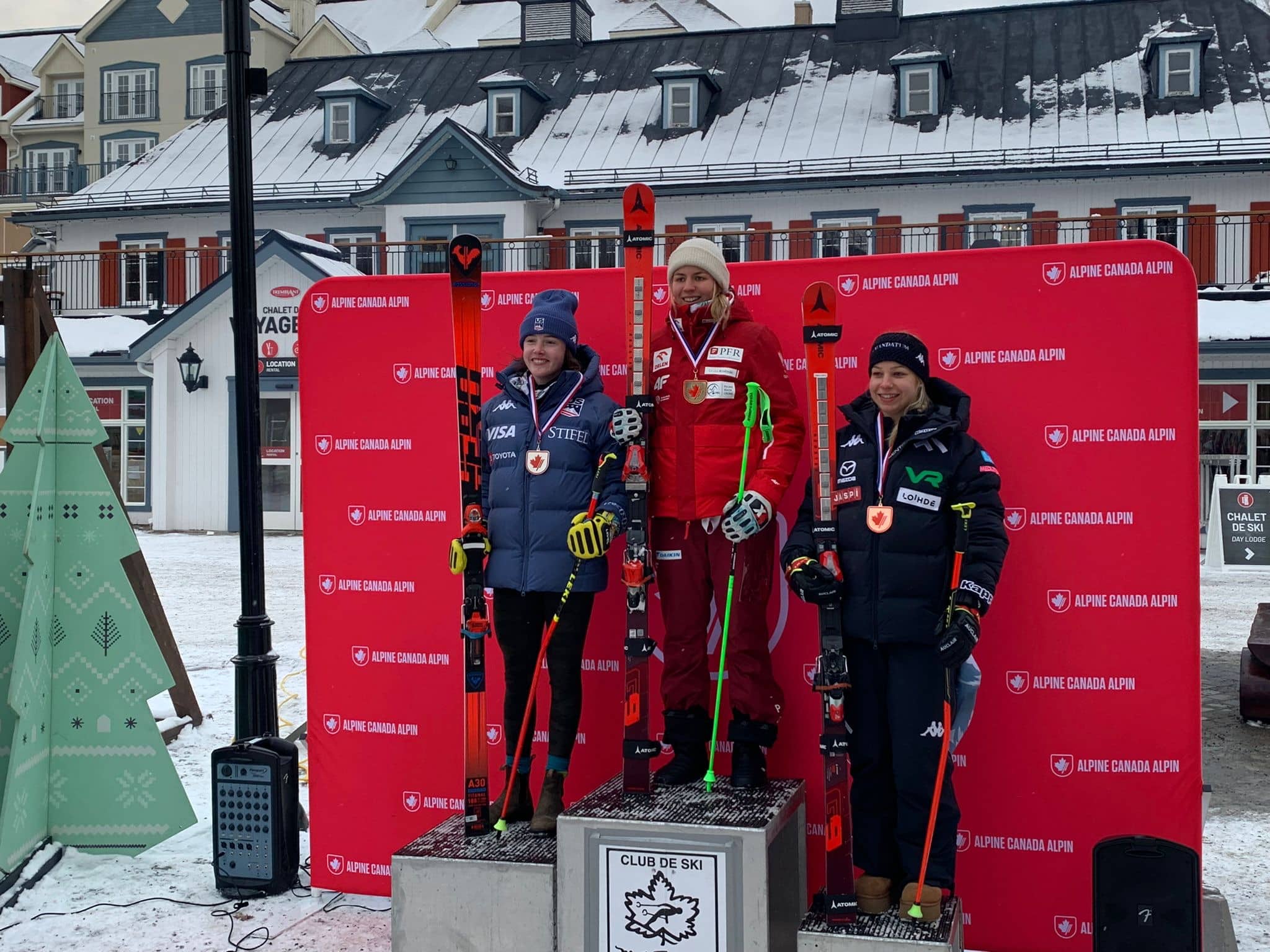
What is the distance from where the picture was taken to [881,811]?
11.3ft

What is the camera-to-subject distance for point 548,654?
3.82 m

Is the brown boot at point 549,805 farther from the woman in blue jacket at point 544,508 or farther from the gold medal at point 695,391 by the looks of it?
the gold medal at point 695,391

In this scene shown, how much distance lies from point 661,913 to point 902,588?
1151mm

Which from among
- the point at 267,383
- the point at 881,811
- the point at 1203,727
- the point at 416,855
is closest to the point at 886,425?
the point at 881,811

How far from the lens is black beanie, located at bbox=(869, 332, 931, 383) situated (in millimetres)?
3436

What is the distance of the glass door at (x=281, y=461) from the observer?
61.0ft

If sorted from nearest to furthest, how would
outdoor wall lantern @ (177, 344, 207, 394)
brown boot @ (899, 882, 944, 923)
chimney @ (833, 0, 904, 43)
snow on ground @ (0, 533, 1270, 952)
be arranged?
brown boot @ (899, 882, 944, 923), snow on ground @ (0, 533, 1270, 952), outdoor wall lantern @ (177, 344, 207, 394), chimney @ (833, 0, 904, 43)

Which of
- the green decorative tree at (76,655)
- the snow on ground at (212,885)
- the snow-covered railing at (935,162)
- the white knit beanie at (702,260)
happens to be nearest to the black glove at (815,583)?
the white knit beanie at (702,260)

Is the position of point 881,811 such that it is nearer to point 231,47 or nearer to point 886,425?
point 886,425

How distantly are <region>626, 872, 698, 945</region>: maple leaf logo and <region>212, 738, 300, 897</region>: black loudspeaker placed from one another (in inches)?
62.8

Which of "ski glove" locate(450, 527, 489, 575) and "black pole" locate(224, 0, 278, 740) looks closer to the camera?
"ski glove" locate(450, 527, 489, 575)

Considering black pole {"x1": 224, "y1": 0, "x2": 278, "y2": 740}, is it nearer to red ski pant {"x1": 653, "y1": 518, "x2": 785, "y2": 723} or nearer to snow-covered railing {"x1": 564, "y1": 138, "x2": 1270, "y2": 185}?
red ski pant {"x1": 653, "y1": 518, "x2": 785, "y2": 723}

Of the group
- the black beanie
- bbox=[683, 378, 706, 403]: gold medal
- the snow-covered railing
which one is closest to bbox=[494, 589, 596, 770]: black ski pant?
bbox=[683, 378, 706, 403]: gold medal

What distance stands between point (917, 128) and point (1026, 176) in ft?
7.76
